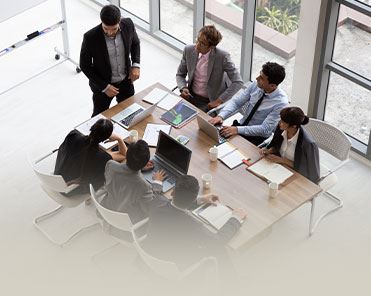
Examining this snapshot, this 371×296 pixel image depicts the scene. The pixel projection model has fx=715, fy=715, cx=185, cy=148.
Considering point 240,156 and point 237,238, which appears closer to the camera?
point 237,238

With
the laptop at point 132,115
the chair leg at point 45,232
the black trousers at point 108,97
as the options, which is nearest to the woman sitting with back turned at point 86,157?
the laptop at point 132,115

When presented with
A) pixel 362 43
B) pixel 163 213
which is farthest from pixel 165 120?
pixel 362 43

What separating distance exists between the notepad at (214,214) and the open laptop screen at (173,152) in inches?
14.9

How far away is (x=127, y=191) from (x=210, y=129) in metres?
1.06

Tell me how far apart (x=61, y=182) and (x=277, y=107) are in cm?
193

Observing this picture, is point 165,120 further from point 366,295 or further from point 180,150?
point 366,295

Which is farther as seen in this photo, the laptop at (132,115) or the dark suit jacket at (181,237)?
the laptop at (132,115)

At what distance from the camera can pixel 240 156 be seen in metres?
5.84

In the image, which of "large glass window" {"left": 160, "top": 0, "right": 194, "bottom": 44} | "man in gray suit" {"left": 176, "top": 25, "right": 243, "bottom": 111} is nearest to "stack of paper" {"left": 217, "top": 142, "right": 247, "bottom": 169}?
"man in gray suit" {"left": 176, "top": 25, "right": 243, "bottom": 111}

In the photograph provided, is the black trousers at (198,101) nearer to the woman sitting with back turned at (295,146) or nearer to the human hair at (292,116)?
the woman sitting with back turned at (295,146)

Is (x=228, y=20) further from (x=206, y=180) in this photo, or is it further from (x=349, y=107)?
(x=206, y=180)

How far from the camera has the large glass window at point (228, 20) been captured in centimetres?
755

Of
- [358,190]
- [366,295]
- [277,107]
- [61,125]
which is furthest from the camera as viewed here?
[61,125]

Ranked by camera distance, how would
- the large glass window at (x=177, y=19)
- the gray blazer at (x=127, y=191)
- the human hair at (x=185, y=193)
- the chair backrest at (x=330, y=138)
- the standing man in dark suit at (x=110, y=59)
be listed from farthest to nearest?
the large glass window at (x=177, y=19) < the standing man in dark suit at (x=110, y=59) < the chair backrest at (x=330, y=138) < the gray blazer at (x=127, y=191) < the human hair at (x=185, y=193)
